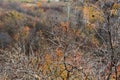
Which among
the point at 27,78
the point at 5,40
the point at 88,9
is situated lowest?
the point at 5,40

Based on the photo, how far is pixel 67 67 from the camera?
5.85 metres

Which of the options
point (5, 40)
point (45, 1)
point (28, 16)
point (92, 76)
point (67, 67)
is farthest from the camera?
point (45, 1)

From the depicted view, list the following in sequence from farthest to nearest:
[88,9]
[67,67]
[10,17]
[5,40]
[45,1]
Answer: [45,1] < [10,17] < [5,40] < [67,67] < [88,9]

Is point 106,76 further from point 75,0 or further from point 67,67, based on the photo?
point 75,0

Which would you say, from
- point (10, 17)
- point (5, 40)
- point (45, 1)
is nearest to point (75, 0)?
point (5, 40)

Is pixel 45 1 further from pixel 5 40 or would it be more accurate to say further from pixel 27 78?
pixel 27 78

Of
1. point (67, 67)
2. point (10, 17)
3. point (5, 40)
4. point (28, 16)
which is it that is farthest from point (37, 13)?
point (67, 67)

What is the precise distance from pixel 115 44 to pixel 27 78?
1.46 meters

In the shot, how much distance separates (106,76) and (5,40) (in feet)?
84.6

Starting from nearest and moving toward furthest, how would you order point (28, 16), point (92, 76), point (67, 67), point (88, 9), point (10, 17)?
point (88, 9)
point (92, 76)
point (67, 67)
point (10, 17)
point (28, 16)

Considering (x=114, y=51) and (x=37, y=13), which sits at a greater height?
(x=114, y=51)

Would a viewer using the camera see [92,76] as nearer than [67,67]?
Yes

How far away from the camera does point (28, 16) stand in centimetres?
3875

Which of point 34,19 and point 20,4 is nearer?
point 34,19
